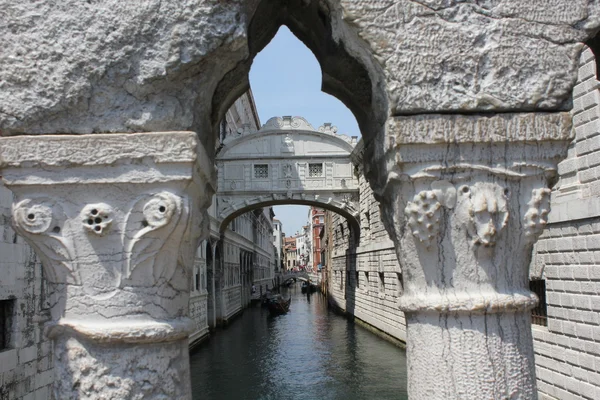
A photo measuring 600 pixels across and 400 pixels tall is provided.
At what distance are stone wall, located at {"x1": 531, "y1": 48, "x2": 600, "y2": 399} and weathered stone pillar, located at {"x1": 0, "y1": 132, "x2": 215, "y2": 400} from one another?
4.76 meters

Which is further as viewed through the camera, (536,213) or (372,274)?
(372,274)

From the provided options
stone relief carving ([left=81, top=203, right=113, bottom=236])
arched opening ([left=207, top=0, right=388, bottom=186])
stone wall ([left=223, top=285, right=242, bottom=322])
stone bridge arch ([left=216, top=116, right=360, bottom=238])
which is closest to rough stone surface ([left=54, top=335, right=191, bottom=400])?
stone relief carving ([left=81, top=203, right=113, bottom=236])

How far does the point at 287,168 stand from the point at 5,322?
11.1 meters

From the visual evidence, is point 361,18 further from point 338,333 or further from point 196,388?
point 338,333

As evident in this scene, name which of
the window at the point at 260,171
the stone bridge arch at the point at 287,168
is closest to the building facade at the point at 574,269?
the stone bridge arch at the point at 287,168

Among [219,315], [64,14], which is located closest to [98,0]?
[64,14]

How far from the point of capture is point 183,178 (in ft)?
5.74

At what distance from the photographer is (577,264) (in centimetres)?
542

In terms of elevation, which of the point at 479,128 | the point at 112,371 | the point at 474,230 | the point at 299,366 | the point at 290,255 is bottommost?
the point at 299,366

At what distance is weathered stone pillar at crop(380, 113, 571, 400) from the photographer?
1.77m

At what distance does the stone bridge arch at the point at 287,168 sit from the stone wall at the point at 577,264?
32.8 ft

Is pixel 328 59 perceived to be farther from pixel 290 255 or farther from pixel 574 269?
pixel 290 255

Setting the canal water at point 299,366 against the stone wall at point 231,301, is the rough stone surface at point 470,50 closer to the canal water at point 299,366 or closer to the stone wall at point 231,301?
the canal water at point 299,366

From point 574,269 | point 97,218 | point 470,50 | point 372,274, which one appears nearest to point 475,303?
point 470,50
